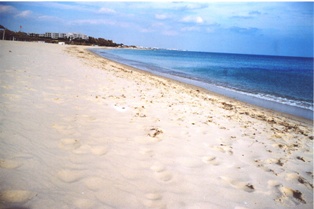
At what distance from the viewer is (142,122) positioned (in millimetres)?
4430

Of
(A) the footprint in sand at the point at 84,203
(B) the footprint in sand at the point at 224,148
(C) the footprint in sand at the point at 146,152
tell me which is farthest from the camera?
(B) the footprint in sand at the point at 224,148

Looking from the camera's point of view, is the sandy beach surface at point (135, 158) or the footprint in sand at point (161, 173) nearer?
the sandy beach surface at point (135, 158)

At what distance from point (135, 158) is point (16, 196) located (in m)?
1.51

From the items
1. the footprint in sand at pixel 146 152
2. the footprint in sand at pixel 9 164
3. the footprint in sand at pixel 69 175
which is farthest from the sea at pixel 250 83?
the footprint in sand at pixel 9 164

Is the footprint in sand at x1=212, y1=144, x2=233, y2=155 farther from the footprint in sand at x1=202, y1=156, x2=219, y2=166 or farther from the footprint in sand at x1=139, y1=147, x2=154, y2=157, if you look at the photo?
the footprint in sand at x1=139, y1=147, x2=154, y2=157

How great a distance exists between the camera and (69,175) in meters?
2.35

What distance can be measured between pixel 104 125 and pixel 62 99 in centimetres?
186

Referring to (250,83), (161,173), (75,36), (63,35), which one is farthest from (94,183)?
(63,35)

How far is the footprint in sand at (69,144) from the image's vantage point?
116 inches

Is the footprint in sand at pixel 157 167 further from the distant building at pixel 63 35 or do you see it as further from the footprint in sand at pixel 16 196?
the distant building at pixel 63 35

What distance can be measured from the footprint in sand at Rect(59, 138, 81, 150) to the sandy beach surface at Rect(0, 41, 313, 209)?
15 mm

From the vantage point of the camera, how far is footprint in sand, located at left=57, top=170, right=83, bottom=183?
2266 mm

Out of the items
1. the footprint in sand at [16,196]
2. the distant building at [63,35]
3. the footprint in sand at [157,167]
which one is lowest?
the footprint in sand at [157,167]

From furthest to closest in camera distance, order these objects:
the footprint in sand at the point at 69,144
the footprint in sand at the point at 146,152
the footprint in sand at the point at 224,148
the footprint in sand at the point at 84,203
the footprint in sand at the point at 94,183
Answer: the footprint in sand at the point at 224,148 → the footprint in sand at the point at 146,152 → the footprint in sand at the point at 69,144 → the footprint in sand at the point at 94,183 → the footprint in sand at the point at 84,203
